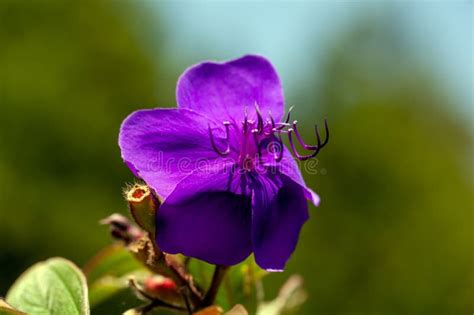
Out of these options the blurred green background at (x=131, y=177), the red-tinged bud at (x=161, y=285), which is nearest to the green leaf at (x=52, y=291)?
the red-tinged bud at (x=161, y=285)

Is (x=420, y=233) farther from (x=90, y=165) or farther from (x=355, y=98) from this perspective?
(x=90, y=165)

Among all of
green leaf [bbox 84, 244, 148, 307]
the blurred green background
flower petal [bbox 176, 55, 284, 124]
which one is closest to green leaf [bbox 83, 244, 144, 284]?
green leaf [bbox 84, 244, 148, 307]

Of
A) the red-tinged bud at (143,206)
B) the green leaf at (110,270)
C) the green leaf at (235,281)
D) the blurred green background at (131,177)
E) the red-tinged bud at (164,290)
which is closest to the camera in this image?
the red-tinged bud at (143,206)

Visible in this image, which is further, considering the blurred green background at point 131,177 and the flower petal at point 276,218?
the blurred green background at point 131,177

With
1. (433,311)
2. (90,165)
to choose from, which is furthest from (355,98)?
(90,165)

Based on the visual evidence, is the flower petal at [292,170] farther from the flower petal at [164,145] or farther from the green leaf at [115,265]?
the green leaf at [115,265]

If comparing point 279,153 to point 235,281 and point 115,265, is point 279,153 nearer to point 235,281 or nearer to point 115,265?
point 235,281
